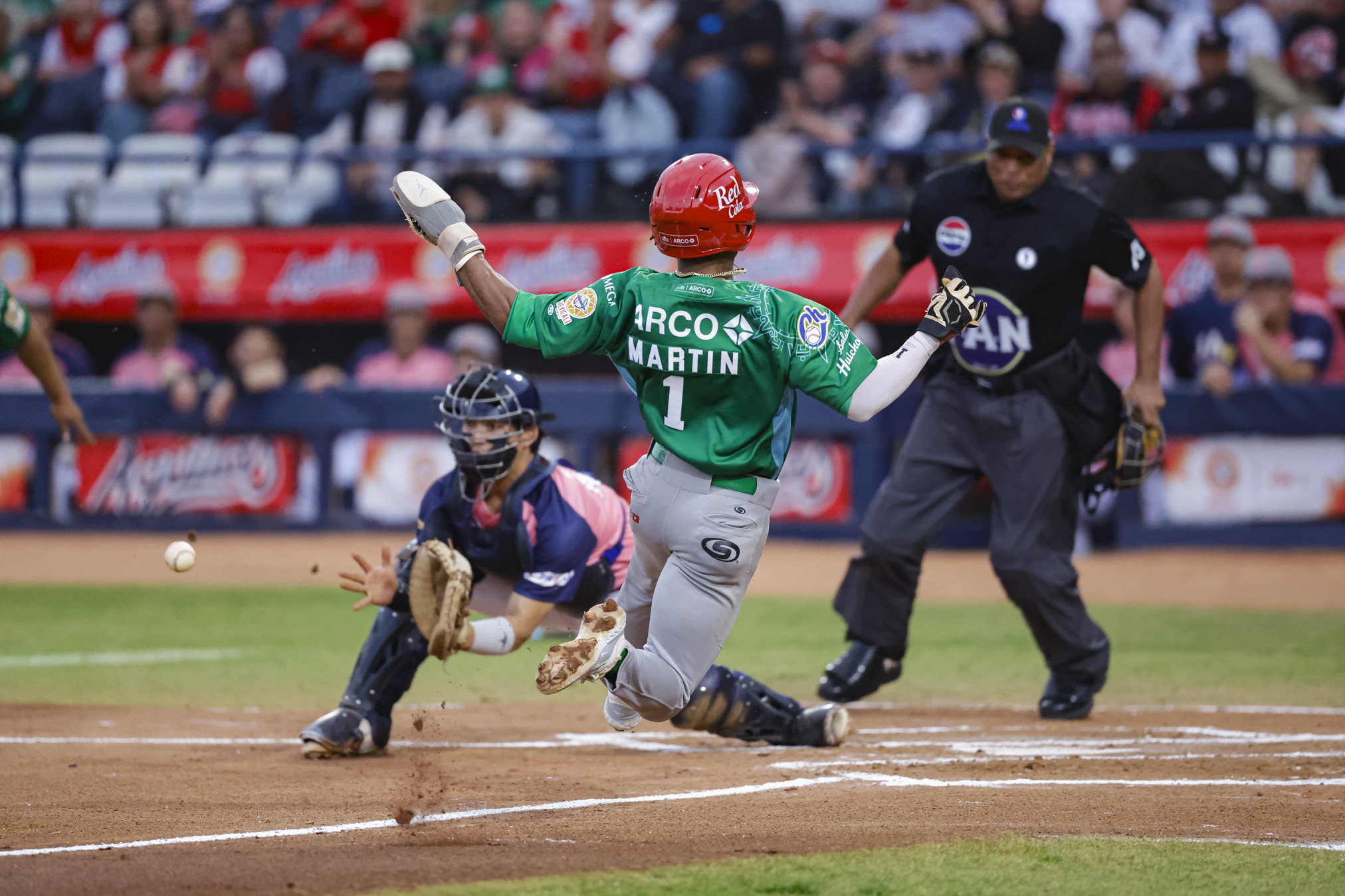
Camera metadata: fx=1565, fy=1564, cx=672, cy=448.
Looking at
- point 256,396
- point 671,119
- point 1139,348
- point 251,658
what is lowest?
point 251,658

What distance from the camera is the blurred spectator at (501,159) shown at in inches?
592

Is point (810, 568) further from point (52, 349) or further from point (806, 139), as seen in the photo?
point (52, 349)

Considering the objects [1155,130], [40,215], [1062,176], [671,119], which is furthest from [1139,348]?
[40,215]

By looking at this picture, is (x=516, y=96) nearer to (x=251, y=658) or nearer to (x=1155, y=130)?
(x=1155, y=130)

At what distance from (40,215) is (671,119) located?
22.0 feet

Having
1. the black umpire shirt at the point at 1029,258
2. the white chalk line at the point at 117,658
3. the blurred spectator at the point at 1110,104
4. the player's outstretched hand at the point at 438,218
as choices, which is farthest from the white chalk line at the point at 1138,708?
the blurred spectator at the point at 1110,104

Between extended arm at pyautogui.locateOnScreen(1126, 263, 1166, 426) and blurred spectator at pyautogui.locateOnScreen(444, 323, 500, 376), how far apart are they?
682cm

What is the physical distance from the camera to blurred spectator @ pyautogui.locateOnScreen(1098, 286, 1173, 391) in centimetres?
1227

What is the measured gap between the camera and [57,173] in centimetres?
1659

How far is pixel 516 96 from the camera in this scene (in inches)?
628

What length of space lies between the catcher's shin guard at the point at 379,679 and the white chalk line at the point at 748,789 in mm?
1177

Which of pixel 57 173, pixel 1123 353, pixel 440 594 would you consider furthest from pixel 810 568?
pixel 57 173

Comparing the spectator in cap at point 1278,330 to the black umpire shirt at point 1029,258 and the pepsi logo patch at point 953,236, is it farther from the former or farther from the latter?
the pepsi logo patch at point 953,236

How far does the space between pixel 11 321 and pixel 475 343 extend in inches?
263
